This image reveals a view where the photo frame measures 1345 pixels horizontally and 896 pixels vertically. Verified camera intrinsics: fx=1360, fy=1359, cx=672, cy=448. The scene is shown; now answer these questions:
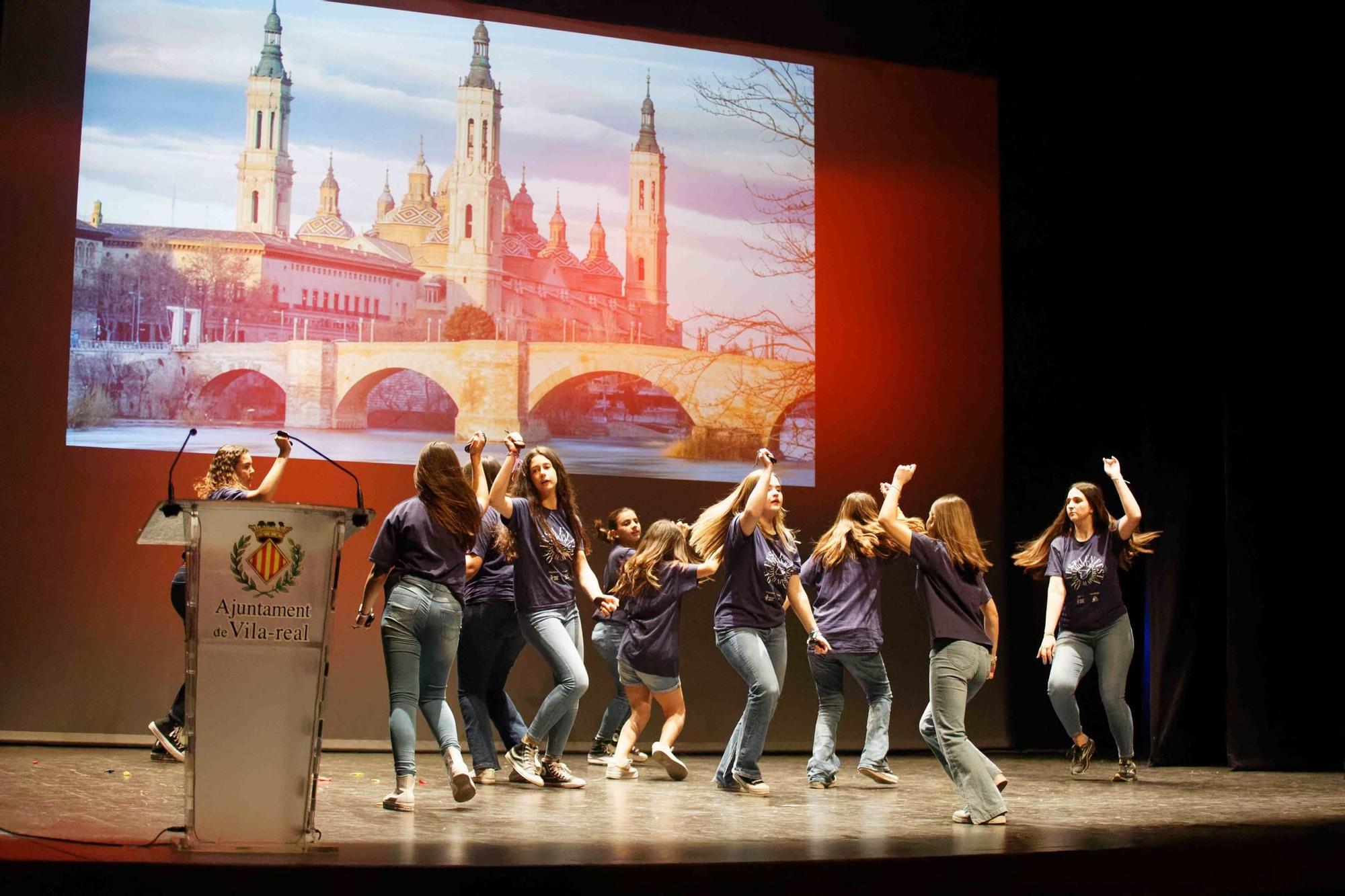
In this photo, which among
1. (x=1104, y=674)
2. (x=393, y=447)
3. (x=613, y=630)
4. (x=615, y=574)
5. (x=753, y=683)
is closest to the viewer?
(x=753, y=683)

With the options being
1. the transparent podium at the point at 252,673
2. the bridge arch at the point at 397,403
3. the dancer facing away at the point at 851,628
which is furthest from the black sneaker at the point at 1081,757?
the transparent podium at the point at 252,673

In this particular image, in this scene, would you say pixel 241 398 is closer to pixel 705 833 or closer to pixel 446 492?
pixel 446 492

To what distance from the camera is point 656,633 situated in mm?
6273

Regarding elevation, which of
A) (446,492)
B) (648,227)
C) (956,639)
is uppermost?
(648,227)

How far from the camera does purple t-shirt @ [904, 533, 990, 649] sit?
16.6 feet

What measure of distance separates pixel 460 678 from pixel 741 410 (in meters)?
3.17

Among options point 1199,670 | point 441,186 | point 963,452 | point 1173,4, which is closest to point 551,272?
point 441,186

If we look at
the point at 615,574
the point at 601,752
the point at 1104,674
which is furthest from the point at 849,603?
the point at 601,752

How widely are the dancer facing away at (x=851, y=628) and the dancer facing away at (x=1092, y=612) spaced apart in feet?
3.13

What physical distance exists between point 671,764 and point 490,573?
4.23 feet

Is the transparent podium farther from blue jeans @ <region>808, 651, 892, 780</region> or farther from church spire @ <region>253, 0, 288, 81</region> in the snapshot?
church spire @ <region>253, 0, 288, 81</region>

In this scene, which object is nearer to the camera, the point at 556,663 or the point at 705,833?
the point at 705,833

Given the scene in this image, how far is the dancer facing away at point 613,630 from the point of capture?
23.4 feet

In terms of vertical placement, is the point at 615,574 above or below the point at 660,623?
above
